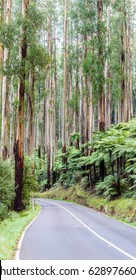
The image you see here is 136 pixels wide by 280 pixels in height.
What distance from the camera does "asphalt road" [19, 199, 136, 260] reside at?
11531 millimetres

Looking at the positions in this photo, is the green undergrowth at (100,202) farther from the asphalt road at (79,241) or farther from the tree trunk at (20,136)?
the tree trunk at (20,136)

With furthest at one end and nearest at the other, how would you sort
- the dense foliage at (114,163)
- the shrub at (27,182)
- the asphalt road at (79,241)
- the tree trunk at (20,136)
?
the shrub at (27,182)
the dense foliage at (114,163)
the tree trunk at (20,136)
the asphalt road at (79,241)

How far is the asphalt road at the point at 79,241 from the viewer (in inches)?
454

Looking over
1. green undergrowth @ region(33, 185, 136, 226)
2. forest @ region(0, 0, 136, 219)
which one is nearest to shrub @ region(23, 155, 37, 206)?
forest @ region(0, 0, 136, 219)

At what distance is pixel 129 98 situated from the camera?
48.1 m

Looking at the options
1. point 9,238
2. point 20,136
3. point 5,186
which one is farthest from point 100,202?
point 9,238

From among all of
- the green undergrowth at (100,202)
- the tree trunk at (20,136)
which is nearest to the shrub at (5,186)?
the tree trunk at (20,136)

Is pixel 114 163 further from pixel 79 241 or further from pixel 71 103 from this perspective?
pixel 79 241

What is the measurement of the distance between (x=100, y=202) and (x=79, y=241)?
15.7m

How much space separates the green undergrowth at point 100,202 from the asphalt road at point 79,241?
205cm

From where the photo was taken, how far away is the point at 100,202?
29969mm
